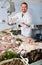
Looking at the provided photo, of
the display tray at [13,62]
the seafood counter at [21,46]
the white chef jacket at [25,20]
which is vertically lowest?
the display tray at [13,62]

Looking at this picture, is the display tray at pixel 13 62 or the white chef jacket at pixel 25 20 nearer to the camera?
the display tray at pixel 13 62

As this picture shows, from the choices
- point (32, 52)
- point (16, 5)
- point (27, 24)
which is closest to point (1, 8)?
point (16, 5)

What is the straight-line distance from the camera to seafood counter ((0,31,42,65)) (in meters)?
1.34

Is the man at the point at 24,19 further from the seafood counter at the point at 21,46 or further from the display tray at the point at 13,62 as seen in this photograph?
the display tray at the point at 13,62

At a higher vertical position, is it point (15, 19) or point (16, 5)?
point (16, 5)

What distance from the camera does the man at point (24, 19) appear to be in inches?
56.6

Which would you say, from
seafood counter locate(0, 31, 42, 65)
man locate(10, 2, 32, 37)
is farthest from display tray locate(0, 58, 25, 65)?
man locate(10, 2, 32, 37)

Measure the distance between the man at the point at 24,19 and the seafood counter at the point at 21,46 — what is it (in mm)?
48

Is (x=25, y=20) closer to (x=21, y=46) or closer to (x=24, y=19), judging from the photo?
(x=24, y=19)

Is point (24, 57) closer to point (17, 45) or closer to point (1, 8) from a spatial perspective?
point (17, 45)

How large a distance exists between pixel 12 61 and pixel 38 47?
25cm

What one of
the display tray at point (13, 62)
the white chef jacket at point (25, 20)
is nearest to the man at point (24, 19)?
the white chef jacket at point (25, 20)

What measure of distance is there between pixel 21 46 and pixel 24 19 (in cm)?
21

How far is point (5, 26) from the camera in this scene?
1.40 metres
